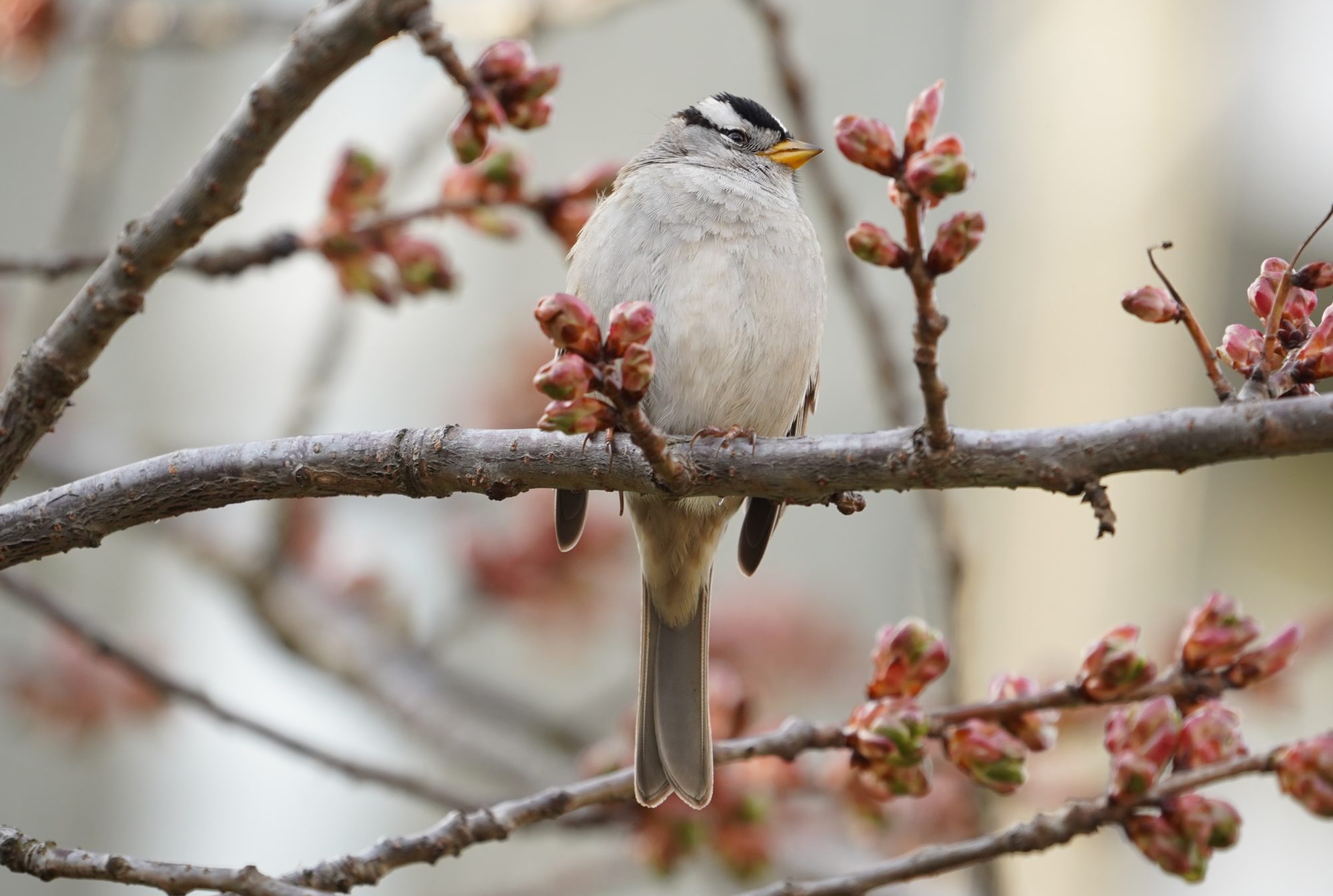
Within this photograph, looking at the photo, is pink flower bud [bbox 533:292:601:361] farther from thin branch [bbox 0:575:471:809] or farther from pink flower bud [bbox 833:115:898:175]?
thin branch [bbox 0:575:471:809]

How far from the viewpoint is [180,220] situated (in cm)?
115

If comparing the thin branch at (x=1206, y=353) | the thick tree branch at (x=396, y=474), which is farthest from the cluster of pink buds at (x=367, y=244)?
the thin branch at (x=1206, y=353)

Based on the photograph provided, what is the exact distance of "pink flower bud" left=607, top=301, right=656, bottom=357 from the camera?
108 centimetres

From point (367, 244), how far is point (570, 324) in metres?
0.76

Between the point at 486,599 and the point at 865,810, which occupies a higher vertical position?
the point at 486,599

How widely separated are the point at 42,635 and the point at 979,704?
11.2 ft

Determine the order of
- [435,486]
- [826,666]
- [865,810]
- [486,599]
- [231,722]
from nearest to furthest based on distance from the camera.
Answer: [435,486] < [231,722] < [865,810] < [486,599] < [826,666]

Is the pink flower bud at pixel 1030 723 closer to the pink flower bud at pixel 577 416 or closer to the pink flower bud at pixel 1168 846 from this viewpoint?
the pink flower bud at pixel 1168 846

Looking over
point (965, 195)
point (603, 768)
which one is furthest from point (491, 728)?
point (965, 195)

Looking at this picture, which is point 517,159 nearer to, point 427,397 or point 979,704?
point 979,704

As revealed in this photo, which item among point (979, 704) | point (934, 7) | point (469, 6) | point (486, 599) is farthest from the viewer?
point (934, 7)

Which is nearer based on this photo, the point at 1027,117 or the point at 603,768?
the point at 603,768

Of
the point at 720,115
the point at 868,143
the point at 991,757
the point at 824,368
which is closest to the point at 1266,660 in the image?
the point at 991,757

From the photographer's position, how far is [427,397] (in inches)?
195
